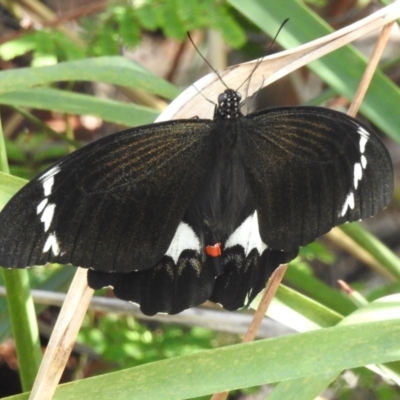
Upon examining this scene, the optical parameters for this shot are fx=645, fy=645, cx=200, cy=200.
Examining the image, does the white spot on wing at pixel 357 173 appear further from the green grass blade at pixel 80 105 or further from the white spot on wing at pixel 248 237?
the green grass blade at pixel 80 105

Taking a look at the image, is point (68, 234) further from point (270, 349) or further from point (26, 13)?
point (26, 13)

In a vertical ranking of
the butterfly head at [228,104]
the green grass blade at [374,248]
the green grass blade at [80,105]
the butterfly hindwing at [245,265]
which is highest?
the green grass blade at [80,105]

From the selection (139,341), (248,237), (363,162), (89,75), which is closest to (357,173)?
(363,162)

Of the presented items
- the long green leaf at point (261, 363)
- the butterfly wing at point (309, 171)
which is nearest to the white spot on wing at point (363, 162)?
the butterfly wing at point (309, 171)

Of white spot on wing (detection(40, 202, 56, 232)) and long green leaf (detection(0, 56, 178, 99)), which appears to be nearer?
white spot on wing (detection(40, 202, 56, 232))

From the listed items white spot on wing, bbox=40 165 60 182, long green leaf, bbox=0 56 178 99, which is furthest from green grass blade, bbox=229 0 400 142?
white spot on wing, bbox=40 165 60 182

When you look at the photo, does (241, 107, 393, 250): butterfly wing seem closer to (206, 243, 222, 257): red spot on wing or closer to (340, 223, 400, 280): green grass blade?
(206, 243, 222, 257): red spot on wing
